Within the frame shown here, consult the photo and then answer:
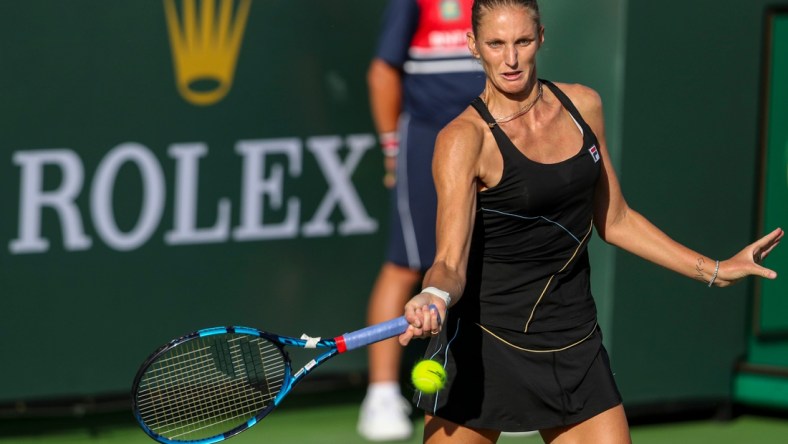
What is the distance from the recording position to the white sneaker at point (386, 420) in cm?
600

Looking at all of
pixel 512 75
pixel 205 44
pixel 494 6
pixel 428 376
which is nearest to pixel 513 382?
pixel 428 376

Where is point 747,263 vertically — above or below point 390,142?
below

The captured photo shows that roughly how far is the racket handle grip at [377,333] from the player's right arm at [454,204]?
41 millimetres

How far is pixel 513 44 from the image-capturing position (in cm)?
385

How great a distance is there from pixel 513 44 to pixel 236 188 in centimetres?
249

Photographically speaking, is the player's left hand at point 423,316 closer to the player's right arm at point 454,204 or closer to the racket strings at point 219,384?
the player's right arm at point 454,204

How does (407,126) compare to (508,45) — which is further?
(407,126)

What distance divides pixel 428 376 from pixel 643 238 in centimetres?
81

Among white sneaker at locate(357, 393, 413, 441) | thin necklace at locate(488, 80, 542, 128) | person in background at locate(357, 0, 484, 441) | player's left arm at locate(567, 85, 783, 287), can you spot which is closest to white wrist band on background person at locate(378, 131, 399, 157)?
person in background at locate(357, 0, 484, 441)

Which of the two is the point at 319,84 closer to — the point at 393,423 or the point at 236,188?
the point at 236,188

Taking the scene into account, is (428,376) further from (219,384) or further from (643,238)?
(643,238)

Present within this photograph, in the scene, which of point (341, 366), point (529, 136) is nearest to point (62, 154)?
point (341, 366)

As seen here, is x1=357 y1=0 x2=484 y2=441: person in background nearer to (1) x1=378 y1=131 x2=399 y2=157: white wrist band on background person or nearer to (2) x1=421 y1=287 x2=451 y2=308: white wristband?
(1) x1=378 y1=131 x2=399 y2=157: white wrist band on background person

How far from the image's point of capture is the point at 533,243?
3.98 metres
